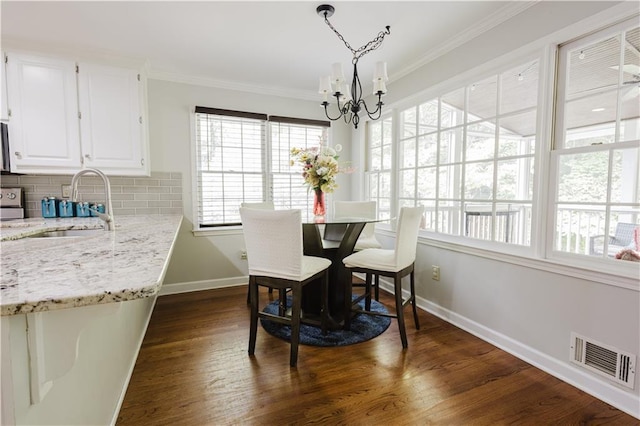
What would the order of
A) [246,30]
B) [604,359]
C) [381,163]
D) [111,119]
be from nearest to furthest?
[604,359]
[246,30]
[111,119]
[381,163]

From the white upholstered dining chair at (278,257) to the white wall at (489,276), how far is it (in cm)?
133

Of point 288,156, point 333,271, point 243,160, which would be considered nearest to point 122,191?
point 243,160

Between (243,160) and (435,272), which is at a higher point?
(243,160)

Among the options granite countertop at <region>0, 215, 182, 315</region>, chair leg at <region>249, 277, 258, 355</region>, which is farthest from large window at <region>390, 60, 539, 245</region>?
granite countertop at <region>0, 215, 182, 315</region>

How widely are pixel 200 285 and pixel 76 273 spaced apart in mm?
2866

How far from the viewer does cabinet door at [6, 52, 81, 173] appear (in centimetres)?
256

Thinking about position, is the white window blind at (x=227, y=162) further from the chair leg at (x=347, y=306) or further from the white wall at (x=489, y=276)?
the chair leg at (x=347, y=306)

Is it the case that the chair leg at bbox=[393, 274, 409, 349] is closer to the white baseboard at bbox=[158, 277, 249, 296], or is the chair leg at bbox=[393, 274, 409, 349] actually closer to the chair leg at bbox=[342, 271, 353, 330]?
the chair leg at bbox=[342, 271, 353, 330]

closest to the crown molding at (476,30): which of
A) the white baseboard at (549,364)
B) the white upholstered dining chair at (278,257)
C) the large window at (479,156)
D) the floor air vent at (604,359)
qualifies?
the large window at (479,156)

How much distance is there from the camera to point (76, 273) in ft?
2.78

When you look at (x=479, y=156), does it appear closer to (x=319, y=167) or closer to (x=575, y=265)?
(x=575, y=265)

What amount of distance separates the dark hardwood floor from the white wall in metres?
0.12

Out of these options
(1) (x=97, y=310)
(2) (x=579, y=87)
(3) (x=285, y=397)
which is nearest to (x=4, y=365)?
(1) (x=97, y=310)

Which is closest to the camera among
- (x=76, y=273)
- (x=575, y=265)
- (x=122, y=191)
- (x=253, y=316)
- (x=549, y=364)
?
(x=76, y=273)
